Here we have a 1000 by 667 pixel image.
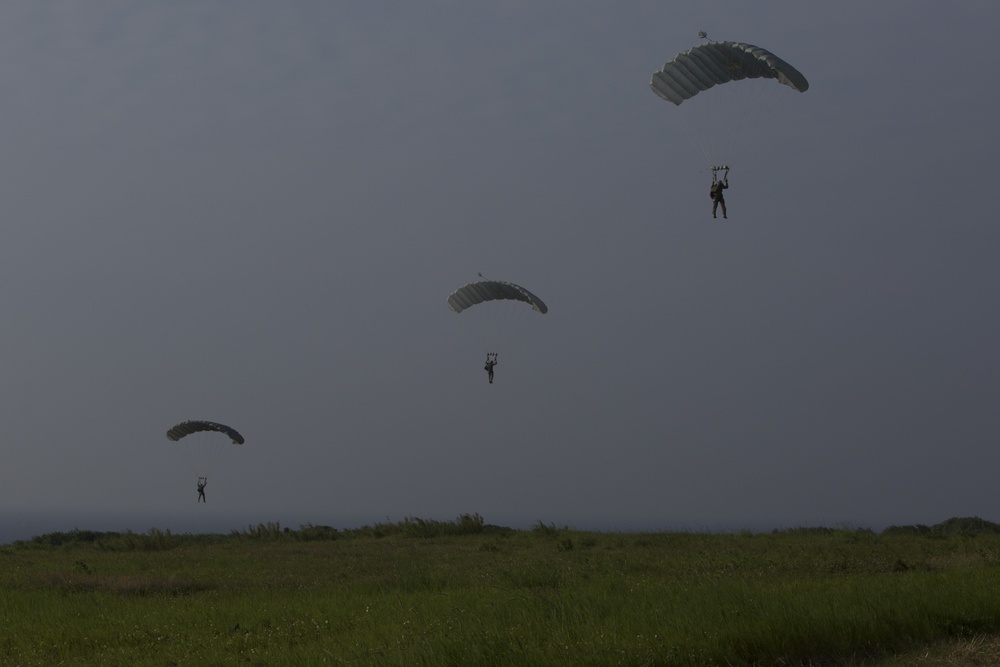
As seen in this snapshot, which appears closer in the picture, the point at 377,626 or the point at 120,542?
the point at 377,626

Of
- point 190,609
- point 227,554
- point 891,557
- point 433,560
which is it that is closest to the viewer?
point 190,609

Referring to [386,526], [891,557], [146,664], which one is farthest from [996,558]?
[386,526]

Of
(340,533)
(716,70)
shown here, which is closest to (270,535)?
(340,533)

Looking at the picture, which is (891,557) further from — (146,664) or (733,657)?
(146,664)

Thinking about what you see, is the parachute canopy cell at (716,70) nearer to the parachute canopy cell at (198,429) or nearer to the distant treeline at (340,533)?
the distant treeline at (340,533)

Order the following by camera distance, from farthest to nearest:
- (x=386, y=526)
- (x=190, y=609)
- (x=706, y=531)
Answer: (x=386, y=526), (x=706, y=531), (x=190, y=609)

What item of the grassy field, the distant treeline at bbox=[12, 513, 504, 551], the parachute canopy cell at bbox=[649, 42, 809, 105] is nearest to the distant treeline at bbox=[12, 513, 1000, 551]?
the distant treeline at bbox=[12, 513, 504, 551]

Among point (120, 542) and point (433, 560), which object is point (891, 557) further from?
point (120, 542)
